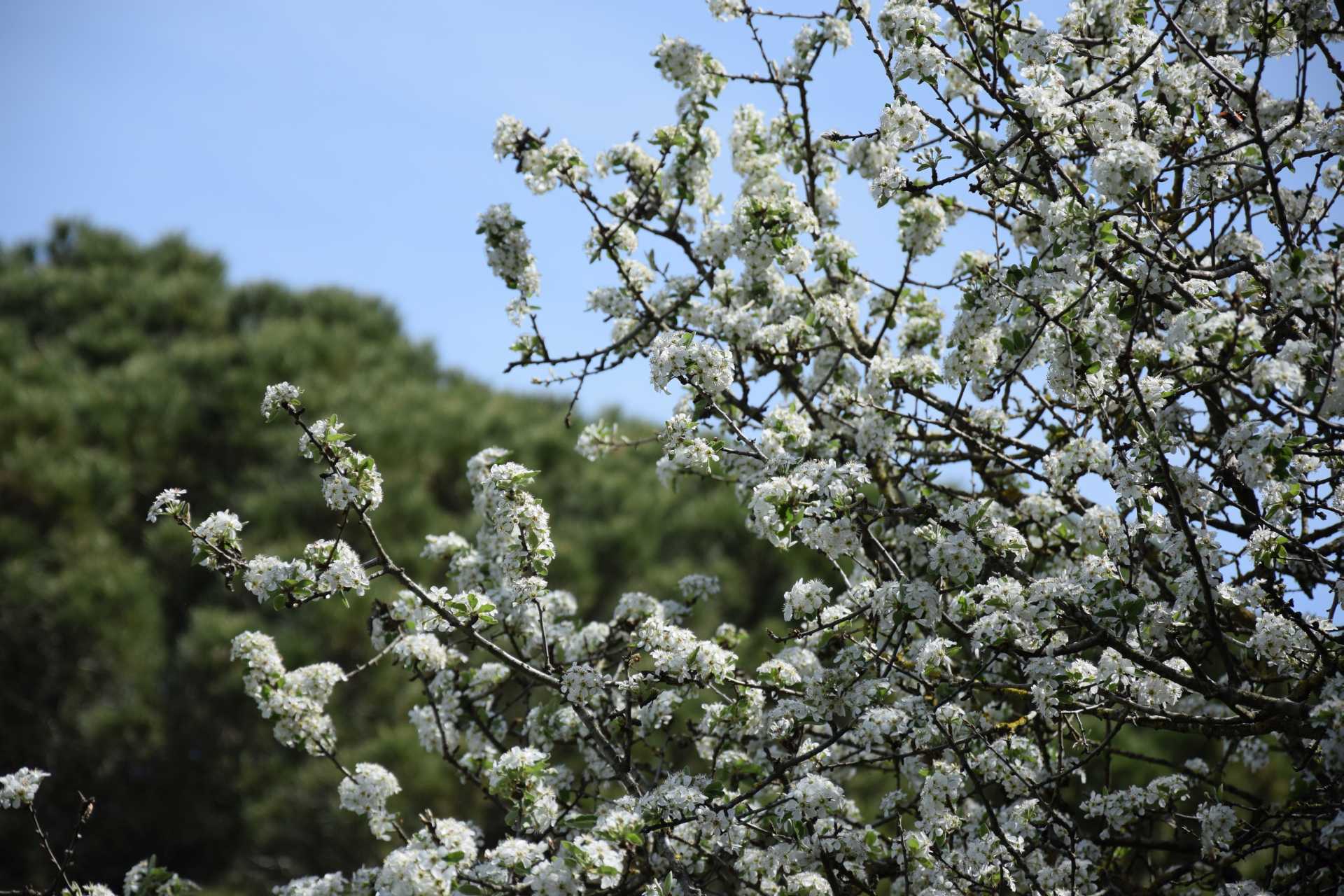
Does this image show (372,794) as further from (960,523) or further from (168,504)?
(960,523)

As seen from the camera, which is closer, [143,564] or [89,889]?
[89,889]

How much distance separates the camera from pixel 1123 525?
3139mm

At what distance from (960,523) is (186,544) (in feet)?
37.4

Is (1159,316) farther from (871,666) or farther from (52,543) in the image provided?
(52,543)

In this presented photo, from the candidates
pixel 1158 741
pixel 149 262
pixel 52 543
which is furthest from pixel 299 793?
pixel 149 262

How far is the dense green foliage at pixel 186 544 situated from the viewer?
1078 centimetres

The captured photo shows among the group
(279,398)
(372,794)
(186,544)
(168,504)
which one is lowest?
(372,794)

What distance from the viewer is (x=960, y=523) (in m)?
3.10

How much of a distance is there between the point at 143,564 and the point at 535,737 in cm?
969

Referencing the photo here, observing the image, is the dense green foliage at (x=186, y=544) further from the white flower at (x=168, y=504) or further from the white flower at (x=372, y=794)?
the white flower at (x=168, y=504)

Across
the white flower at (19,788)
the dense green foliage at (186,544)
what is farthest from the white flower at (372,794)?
the dense green foliage at (186,544)

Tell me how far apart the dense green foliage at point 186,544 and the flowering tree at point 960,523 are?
6.68 metres

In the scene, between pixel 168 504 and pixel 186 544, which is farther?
pixel 186 544

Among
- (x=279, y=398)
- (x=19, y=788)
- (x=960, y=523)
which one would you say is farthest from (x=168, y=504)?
(x=960, y=523)
